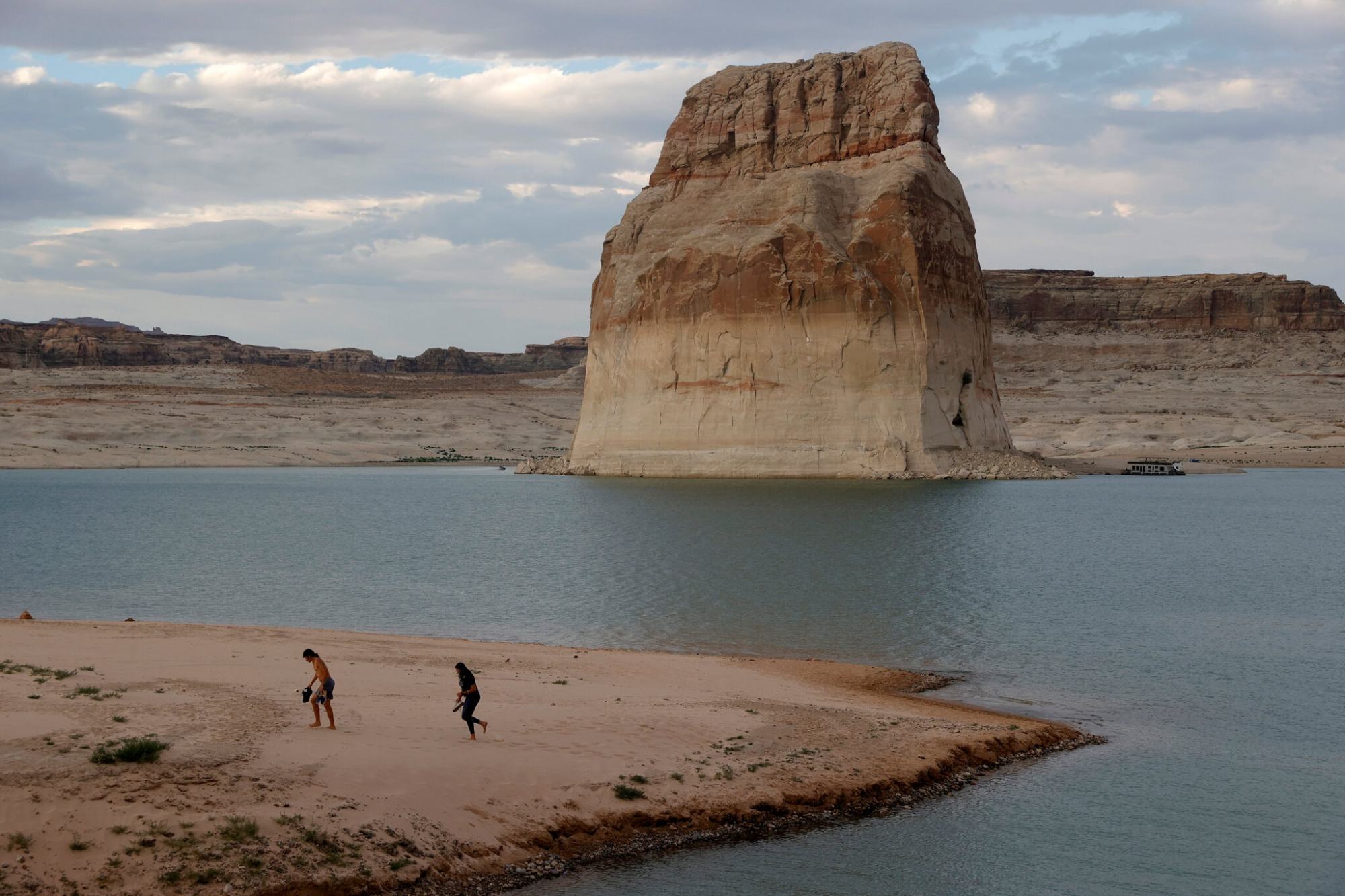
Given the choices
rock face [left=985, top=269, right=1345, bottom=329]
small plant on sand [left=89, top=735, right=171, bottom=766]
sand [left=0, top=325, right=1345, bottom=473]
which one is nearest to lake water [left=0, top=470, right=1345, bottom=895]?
small plant on sand [left=89, top=735, right=171, bottom=766]

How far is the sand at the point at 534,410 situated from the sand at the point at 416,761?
217ft

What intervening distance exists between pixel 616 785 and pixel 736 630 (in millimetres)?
11448

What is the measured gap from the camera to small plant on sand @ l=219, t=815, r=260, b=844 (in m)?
11.3

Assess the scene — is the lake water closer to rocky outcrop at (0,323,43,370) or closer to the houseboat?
the houseboat

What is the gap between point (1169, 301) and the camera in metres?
151

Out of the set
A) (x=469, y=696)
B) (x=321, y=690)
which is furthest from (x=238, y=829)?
(x=469, y=696)

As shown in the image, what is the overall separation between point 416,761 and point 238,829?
7.76ft

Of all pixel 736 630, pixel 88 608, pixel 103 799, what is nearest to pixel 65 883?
pixel 103 799

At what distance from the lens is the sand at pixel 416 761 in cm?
1123

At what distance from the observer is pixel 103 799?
11.4 meters

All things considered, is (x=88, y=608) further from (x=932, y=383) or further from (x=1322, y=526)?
(x=932, y=383)

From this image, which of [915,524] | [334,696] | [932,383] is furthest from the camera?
[932,383]

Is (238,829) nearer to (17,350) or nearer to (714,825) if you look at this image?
(714,825)

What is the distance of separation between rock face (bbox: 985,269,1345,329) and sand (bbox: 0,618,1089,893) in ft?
434
